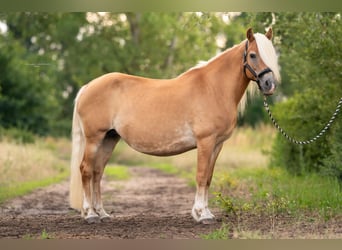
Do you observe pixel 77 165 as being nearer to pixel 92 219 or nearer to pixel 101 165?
pixel 101 165

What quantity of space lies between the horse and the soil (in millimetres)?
397

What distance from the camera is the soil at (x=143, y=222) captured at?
673 centimetres

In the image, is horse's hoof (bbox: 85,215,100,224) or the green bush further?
the green bush

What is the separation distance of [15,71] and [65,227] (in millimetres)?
18595

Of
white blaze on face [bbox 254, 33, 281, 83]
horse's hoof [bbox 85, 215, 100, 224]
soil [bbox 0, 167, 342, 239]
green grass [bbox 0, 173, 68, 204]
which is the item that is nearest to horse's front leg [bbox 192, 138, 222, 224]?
soil [bbox 0, 167, 342, 239]

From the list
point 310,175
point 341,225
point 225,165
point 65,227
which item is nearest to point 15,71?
point 225,165

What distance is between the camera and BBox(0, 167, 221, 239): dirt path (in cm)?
700

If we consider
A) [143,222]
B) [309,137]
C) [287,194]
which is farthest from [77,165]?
[309,137]

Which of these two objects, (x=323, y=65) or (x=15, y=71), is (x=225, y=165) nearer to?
(x=323, y=65)

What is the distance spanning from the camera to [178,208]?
998 centimetres

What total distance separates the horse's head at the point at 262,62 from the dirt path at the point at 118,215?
6.37 ft

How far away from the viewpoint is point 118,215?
29.5ft

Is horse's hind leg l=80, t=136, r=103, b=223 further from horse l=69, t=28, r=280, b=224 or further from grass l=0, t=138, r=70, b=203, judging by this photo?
grass l=0, t=138, r=70, b=203

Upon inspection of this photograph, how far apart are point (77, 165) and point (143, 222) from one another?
1.31 metres
